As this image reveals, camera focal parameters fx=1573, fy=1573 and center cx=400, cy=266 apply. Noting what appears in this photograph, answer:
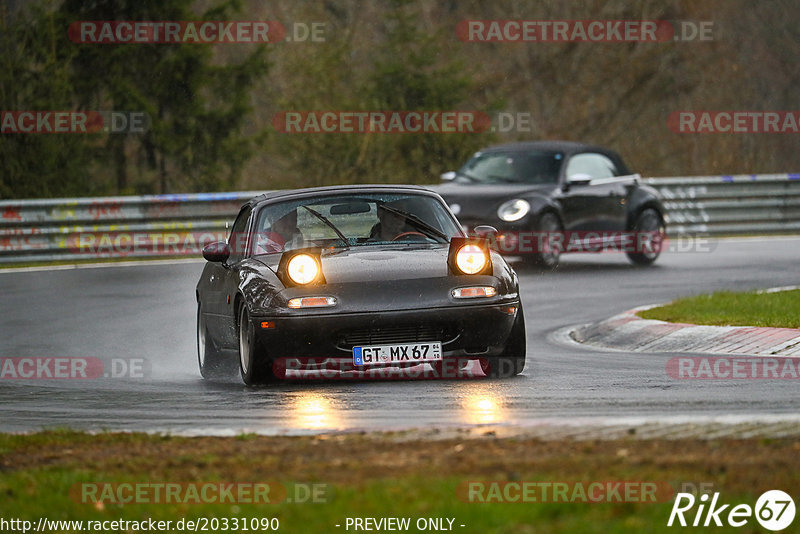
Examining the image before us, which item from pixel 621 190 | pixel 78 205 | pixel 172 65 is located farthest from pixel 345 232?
pixel 172 65

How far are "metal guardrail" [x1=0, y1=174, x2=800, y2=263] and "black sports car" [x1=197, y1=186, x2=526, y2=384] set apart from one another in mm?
12233

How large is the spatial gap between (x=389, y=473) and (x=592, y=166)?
1513 cm

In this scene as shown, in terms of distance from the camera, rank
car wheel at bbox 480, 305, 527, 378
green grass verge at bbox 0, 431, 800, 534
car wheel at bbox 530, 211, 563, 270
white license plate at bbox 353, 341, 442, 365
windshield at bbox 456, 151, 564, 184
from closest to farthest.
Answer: green grass verge at bbox 0, 431, 800, 534 < white license plate at bbox 353, 341, 442, 365 < car wheel at bbox 480, 305, 527, 378 < car wheel at bbox 530, 211, 563, 270 < windshield at bbox 456, 151, 564, 184

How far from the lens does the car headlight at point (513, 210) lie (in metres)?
19.5

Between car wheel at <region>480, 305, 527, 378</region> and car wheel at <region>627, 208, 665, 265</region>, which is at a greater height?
car wheel at <region>627, 208, 665, 265</region>

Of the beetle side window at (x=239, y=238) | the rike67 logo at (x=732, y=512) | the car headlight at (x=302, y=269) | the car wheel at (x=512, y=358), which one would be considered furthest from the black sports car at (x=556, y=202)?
the rike67 logo at (x=732, y=512)

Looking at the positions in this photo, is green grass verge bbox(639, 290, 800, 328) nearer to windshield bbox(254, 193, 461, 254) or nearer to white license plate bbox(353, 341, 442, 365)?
windshield bbox(254, 193, 461, 254)

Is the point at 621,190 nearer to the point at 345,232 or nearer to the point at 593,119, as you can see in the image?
the point at 345,232

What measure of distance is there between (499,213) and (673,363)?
8.66 metres

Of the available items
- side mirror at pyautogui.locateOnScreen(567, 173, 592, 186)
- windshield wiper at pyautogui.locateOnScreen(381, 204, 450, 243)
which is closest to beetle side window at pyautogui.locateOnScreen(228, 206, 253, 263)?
windshield wiper at pyautogui.locateOnScreen(381, 204, 450, 243)

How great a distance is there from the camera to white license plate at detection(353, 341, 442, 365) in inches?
383

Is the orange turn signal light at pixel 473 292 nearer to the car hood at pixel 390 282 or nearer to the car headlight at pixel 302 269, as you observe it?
the car hood at pixel 390 282

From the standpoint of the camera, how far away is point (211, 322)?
454 inches

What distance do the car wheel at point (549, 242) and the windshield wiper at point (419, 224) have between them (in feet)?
28.7
